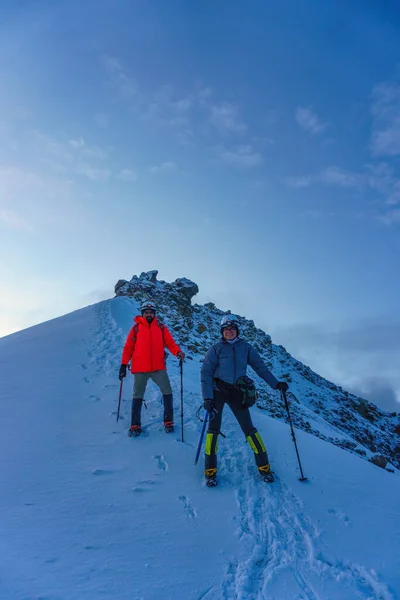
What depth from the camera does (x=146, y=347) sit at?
8.12 meters

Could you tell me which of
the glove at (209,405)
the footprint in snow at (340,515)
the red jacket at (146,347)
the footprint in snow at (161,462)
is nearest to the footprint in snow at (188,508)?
the footprint in snow at (161,462)

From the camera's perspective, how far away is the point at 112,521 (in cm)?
477

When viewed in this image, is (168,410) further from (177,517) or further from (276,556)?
(276,556)

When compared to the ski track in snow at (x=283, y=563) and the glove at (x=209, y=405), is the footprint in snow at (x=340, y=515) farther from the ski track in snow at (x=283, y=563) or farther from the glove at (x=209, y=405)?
the glove at (x=209, y=405)

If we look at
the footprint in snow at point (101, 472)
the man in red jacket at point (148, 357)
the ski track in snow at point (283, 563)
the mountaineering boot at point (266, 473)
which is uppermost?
the man in red jacket at point (148, 357)

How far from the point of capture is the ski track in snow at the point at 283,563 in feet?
12.1

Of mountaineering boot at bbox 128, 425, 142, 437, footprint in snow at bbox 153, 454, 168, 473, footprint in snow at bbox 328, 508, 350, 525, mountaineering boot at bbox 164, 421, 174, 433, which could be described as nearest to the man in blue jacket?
footprint in snow at bbox 153, 454, 168, 473

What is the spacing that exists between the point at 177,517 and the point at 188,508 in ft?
0.85

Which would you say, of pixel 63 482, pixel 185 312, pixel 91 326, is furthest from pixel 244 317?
pixel 63 482

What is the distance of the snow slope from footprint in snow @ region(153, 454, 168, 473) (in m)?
0.04

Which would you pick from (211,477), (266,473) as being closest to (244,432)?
(266,473)

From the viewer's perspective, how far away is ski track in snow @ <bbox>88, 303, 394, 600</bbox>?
3682 millimetres

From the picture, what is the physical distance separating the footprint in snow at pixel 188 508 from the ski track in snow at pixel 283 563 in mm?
673

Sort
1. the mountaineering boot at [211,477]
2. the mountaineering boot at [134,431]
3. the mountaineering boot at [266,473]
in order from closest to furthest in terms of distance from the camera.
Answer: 1. the mountaineering boot at [211,477]
2. the mountaineering boot at [266,473]
3. the mountaineering boot at [134,431]
